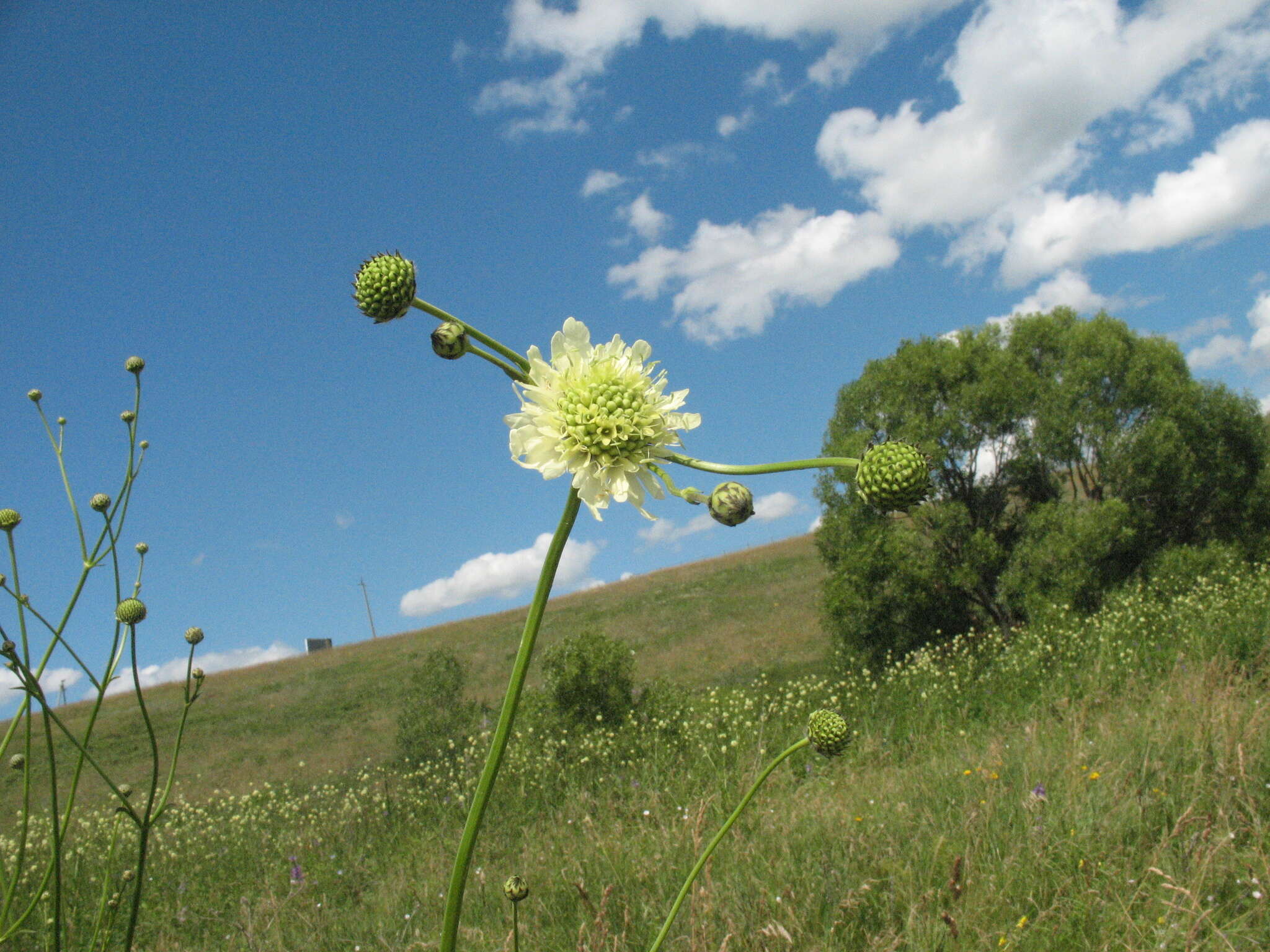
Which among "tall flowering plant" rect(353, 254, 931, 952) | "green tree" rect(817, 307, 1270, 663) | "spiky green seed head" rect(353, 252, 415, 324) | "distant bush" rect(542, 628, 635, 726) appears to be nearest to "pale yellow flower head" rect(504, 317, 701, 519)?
"tall flowering plant" rect(353, 254, 931, 952)

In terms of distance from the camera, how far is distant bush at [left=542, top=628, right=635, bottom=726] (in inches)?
313

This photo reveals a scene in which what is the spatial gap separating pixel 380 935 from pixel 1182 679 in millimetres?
5366

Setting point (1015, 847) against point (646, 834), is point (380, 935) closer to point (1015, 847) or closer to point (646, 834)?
point (646, 834)

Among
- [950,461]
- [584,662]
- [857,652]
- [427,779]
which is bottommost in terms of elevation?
[857,652]

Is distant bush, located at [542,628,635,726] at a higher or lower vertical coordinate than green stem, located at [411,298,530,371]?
lower

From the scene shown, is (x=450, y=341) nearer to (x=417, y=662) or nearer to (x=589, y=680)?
(x=589, y=680)

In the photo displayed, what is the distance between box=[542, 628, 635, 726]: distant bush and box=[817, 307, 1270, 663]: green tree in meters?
5.92

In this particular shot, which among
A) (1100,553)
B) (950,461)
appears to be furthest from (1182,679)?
(950,461)

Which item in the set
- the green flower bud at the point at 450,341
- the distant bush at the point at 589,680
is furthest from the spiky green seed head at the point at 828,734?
the distant bush at the point at 589,680

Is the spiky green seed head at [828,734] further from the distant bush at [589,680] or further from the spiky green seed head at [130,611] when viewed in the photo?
the distant bush at [589,680]

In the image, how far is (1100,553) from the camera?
1212 cm

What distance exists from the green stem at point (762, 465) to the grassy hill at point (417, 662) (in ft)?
33.1

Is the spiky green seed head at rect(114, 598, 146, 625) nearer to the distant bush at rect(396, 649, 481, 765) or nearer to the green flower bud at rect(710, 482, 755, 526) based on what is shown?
the green flower bud at rect(710, 482, 755, 526)

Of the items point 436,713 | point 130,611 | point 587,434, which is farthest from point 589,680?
point 587,434
